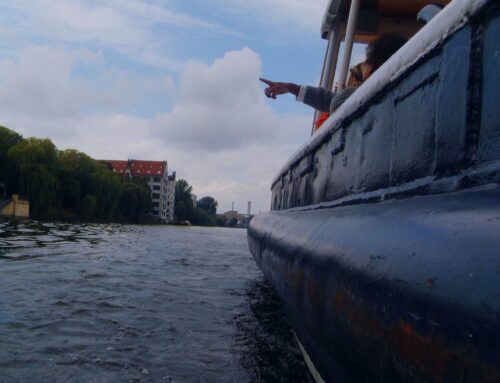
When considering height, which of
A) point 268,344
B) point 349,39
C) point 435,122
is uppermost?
point 349,39

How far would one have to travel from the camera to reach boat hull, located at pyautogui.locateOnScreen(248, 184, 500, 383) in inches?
37.1

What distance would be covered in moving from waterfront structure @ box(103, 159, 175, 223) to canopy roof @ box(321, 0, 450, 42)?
277ft

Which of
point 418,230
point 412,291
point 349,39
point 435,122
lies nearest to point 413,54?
point 435,122

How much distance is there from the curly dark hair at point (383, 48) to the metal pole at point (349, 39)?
1351mm

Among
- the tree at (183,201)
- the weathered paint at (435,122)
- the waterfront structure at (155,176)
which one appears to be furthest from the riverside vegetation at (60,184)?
the tree at (183,201)

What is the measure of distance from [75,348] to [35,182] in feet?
127

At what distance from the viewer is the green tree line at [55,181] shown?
37.5 meters

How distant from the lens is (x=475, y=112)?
1.42m

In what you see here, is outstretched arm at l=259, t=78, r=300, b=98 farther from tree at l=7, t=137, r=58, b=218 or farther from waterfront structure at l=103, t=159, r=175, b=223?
waterfront structure at l=103, t=159, r=175, b=223

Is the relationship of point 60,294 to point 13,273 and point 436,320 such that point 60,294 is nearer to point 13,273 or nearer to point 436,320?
point 13,273

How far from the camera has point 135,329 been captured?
10.3 ft

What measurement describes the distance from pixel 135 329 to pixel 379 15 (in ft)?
14.0

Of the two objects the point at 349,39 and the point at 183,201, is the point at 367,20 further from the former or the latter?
the point at 183,201

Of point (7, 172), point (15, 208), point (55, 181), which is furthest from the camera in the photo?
point (7, 172)
